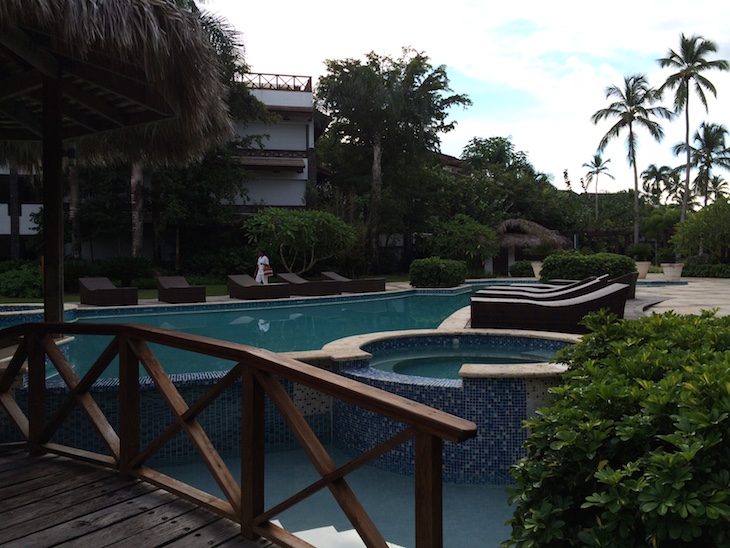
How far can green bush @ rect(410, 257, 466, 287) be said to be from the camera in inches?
758

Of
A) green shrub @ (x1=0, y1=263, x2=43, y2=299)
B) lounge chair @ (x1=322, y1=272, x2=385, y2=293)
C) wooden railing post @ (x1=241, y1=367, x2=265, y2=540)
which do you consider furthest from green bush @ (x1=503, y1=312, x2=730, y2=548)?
green shrub @ (x1=0, y1=263, x2=43, y2=299)

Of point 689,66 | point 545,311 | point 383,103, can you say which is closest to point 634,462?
point 545,311

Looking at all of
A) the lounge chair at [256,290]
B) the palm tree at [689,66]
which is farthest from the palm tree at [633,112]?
the lounge chair at [256,290]

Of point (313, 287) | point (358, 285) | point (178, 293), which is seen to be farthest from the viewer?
point (358, 285)

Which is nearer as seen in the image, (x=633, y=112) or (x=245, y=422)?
(x=245, y=422)

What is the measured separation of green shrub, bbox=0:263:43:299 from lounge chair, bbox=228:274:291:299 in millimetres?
5095

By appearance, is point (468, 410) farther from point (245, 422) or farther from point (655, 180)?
point (655, 180)

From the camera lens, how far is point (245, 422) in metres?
2.33

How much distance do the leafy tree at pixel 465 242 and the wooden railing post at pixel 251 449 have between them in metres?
21.4

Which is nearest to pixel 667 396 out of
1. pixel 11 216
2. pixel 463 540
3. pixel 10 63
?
pixel 463 540

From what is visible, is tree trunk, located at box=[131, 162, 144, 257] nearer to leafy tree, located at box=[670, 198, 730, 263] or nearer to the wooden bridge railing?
the wooden bridge railing

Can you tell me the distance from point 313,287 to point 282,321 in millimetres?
4350

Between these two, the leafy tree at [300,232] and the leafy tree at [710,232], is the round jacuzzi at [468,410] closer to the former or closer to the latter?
the leafy tree at [300,232]

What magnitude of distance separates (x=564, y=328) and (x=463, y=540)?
5100mm
